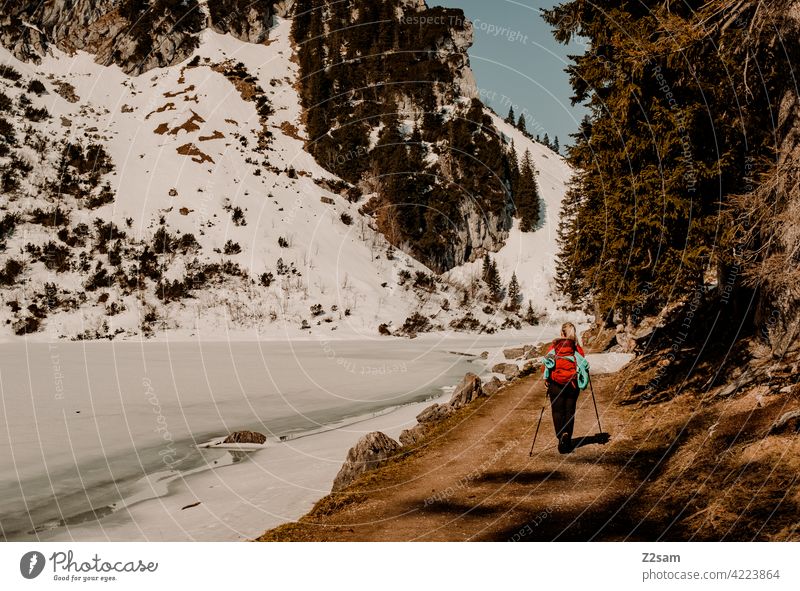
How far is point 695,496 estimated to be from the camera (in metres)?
5.81

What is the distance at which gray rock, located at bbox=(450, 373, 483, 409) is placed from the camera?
1345 centimetres

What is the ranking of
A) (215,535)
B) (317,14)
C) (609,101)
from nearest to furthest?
(215,535) → (609,101) → (317,14)

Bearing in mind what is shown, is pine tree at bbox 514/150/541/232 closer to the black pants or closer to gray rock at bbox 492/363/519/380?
gray rock at bbox 492/363/519/380

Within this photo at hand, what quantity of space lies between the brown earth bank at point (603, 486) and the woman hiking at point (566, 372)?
89 centimetres

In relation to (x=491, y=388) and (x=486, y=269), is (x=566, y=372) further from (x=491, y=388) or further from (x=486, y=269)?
(x=486, y=269)

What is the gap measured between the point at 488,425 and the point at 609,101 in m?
7.45

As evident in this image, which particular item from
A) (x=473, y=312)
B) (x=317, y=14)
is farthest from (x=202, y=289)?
(x=317, y=14)

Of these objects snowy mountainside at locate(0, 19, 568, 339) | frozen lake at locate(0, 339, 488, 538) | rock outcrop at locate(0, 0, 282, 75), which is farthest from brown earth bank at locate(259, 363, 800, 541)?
rock outcrop at locate(0, 0, 282, 75)

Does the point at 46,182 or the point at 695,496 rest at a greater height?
the point at 46,182

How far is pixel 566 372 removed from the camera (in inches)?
318

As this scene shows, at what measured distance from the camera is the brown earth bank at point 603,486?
211 inches

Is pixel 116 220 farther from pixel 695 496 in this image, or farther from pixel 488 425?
pixel 695 496

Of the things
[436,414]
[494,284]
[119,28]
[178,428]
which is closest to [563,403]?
[436,414]

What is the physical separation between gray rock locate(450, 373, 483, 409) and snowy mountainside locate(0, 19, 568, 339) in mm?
25235
